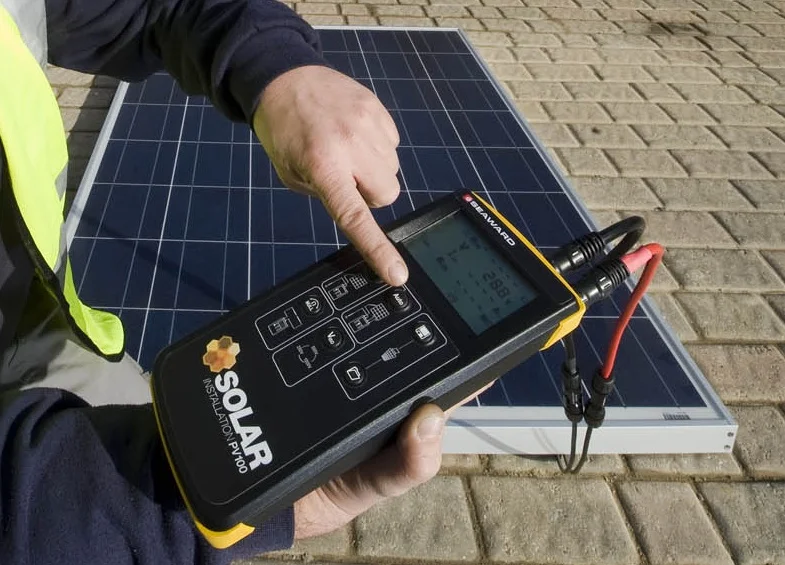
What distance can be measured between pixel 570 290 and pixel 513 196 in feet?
4.79

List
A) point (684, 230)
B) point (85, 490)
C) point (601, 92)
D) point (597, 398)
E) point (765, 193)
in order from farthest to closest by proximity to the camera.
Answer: point (601, 92) < point (765, 193) < point (684, 230) < point (597, 398) < point (85, 490)

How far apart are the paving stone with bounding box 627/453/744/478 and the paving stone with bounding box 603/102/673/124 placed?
5.87 feet

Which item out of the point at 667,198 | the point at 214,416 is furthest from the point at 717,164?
the point at 214,416

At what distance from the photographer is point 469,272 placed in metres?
1.06

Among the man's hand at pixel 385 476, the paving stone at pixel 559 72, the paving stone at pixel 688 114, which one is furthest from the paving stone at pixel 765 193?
the man's hand at pixel 385 476

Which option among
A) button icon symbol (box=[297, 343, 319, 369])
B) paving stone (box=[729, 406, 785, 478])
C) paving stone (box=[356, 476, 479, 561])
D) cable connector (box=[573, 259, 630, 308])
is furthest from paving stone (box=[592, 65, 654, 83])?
button icon symbol (box=[297, 343, 319, 369])

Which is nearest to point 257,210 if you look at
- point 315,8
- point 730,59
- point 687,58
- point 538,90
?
point 538,90

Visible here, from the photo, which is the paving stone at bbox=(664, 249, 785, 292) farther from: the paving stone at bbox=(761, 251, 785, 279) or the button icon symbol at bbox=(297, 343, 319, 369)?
the button icon symbol at bbox=(297, 343, 319, 369)

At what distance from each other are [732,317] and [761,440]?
465 mm

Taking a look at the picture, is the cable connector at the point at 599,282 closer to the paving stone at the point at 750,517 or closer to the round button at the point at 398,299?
the round button at the point at 398,299

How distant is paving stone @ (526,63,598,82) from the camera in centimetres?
342

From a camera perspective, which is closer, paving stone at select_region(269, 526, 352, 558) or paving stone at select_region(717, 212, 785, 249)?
paving stone at select_region(269, 526, 352, 558)

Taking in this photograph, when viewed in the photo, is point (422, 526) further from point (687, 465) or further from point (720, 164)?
point (720, 164)

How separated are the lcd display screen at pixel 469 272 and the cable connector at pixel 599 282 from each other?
107 mm
